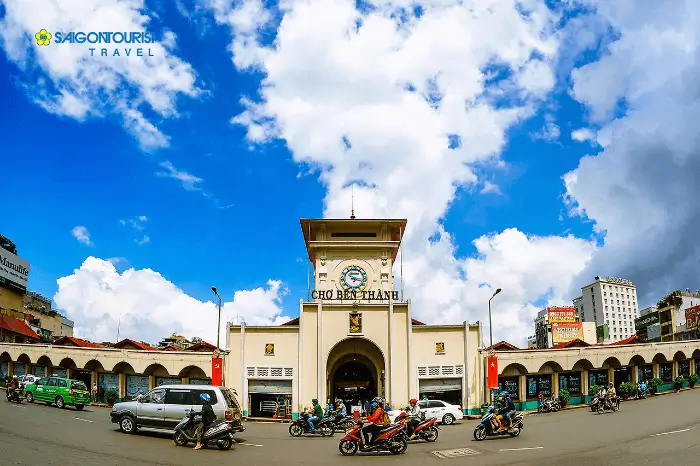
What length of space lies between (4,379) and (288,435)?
107 ft

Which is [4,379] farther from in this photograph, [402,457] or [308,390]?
[402,457]

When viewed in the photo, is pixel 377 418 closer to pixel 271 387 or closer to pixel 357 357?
pixel 271 387

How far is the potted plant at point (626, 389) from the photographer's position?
3881cm

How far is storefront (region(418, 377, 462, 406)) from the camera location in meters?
36.8

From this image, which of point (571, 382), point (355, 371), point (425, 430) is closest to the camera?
point (425, 430)

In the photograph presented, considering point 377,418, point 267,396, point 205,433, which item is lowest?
point 267,396

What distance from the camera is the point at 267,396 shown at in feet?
121

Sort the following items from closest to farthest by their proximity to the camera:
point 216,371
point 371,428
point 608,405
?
point 371,428
point 608,405
point 216,371

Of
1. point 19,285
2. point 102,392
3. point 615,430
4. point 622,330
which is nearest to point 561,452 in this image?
point 615,430

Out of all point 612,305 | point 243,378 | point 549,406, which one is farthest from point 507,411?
point 612,305

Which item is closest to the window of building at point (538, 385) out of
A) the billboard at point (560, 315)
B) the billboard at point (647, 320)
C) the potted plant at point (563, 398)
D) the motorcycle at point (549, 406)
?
the potted plant at point (563, 398)

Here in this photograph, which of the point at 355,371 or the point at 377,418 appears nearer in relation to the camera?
the point at 377,418

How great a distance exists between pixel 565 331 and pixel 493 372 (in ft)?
180

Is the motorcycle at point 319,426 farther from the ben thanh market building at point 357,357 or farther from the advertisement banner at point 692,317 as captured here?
the advertisement banner at point 692,317
